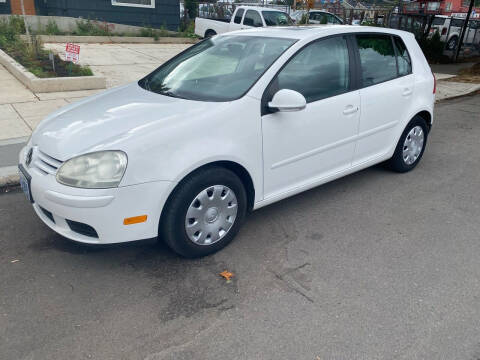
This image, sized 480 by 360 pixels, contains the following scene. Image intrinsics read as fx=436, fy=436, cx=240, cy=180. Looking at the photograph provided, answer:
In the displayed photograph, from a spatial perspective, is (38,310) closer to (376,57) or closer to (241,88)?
(241,88)

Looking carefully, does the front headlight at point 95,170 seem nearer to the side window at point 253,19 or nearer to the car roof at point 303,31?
the car roof at point 303,31

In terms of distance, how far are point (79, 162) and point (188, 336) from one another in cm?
131

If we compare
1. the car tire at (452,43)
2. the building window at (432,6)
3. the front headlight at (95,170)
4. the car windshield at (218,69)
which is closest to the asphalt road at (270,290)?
the front headlight at (95,170)

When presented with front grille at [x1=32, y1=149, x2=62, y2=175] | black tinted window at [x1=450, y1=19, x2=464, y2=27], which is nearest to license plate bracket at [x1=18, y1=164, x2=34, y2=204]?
front grille at [x1=32, y1=149, x2=62, y2=175]

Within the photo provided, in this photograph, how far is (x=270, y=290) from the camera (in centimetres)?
295

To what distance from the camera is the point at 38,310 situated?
2.72 meters

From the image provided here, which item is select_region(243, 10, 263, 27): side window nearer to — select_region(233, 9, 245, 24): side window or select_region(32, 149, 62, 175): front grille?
select_region(233, 9, 245, 24): side window

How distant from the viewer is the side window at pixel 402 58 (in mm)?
4641

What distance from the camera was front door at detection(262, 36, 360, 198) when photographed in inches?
137

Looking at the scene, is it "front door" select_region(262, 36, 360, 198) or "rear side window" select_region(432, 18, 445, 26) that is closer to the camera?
"front door" select_region(262, 36, 360, 198)

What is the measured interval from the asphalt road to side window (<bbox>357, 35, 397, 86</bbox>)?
1260mm

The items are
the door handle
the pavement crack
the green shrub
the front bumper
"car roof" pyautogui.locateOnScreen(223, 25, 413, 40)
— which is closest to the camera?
the front bumper

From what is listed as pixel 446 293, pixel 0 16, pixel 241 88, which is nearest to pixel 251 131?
pixel 241 88

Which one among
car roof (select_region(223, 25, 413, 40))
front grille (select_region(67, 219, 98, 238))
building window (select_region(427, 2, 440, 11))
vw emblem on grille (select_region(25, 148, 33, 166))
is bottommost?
front grille (select_region(67, 219, 98, 238))
